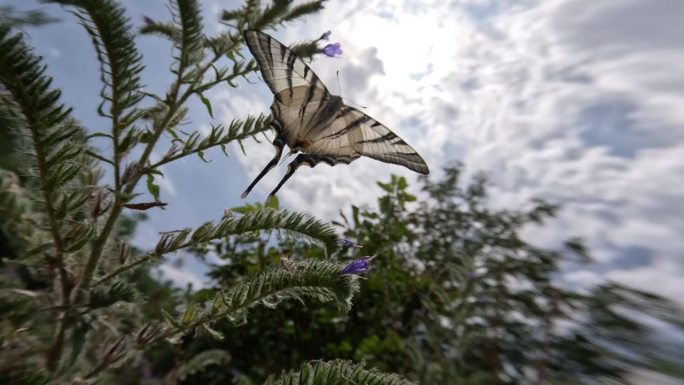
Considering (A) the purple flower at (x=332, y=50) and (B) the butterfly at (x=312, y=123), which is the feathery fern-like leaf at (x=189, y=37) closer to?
(B) the butterfly at (x=312, y=123)

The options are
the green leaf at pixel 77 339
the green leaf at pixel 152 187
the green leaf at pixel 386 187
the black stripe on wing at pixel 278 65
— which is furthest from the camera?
the green leaf at pixel 386 187

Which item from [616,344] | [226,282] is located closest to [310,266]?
[226,282]

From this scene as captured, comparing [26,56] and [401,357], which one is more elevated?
[401,357]

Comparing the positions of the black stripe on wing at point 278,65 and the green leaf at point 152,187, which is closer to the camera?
the green leaf at point 152,187

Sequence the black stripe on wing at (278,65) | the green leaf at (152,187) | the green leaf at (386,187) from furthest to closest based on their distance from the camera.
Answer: the green leaf at (386,187), the black stripe on wing at (278,65), the green leaf at (152,187)

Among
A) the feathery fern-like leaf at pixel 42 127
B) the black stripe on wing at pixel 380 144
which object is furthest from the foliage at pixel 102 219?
the black stripe on wing at pixel 380 144

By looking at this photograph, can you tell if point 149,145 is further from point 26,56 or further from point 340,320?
point 340,320
